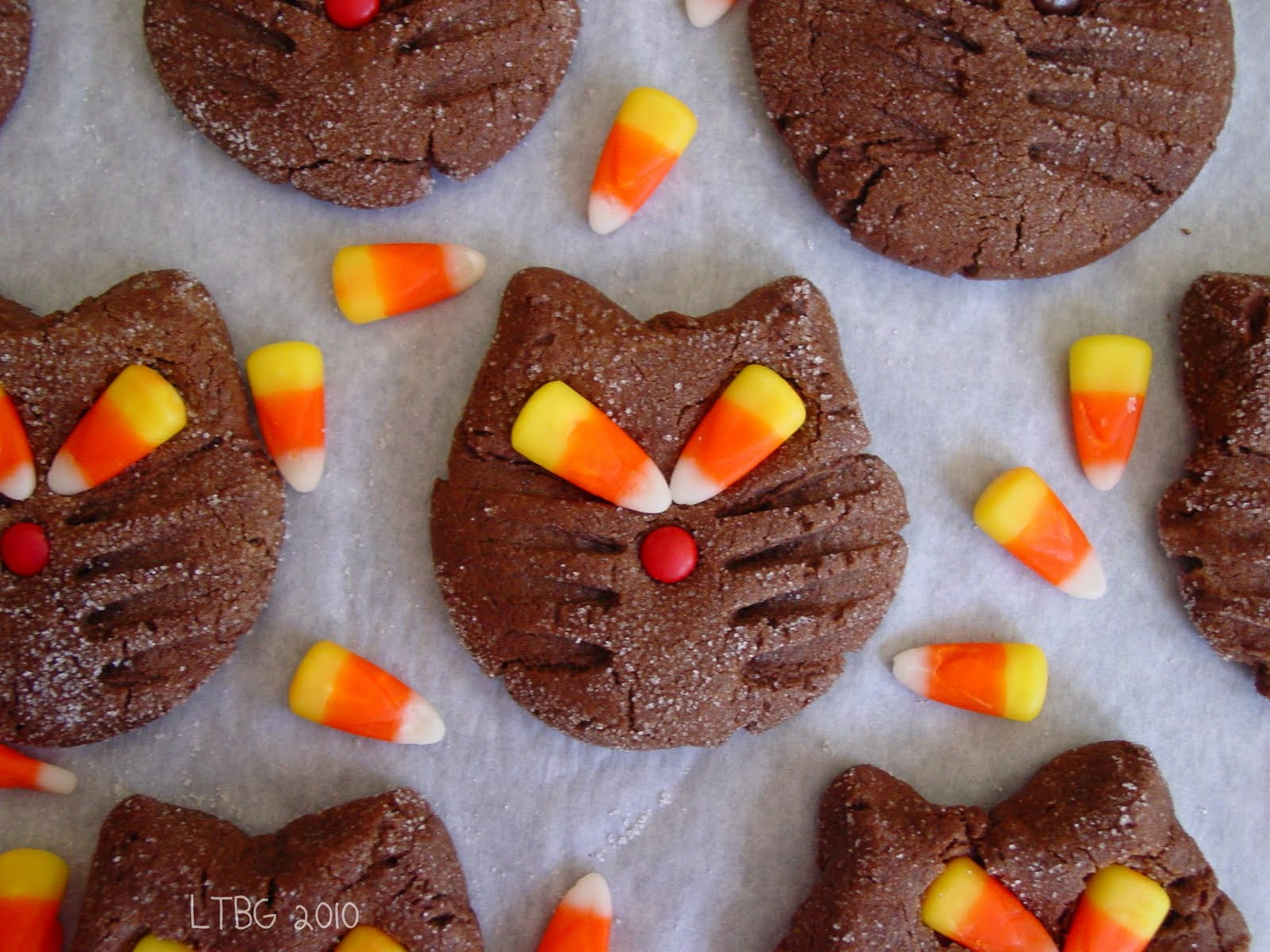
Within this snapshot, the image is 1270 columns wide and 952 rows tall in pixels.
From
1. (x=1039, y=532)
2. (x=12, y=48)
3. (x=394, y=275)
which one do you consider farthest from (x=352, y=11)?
(x=1039, y=532)

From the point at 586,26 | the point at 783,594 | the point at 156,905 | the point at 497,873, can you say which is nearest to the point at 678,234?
the point at 586,26

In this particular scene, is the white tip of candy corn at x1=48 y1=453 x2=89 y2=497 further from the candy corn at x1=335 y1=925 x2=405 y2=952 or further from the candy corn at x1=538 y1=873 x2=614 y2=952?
the candy corn at x1=538 y1=873 x2=614 y2=952

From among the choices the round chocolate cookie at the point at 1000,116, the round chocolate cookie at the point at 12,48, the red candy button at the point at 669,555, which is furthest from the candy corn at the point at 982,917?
the round chocolate cookie at the point at 12,48

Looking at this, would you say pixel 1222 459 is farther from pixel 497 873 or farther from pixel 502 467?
pixel 497 873

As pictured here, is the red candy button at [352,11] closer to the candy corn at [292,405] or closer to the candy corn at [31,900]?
the candy corn at [292,405]

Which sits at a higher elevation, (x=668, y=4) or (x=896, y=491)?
(x=668, y=4)

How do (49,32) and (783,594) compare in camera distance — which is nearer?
(783,594)
